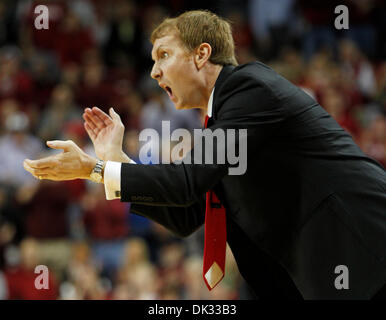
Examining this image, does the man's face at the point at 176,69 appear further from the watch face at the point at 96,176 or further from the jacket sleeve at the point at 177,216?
the watch face at the point at 96,176

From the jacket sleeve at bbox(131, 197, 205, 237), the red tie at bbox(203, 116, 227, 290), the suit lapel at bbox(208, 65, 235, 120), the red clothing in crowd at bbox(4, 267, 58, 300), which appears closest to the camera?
the suit lapel at bbox(208, 65, 235, 120)

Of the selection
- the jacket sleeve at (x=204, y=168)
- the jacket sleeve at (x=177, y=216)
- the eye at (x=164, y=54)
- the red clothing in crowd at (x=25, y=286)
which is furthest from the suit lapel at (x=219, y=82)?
the red clothing in crowd at (x=25, y=286)

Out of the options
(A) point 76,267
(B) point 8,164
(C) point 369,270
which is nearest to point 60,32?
(B) point 8,164

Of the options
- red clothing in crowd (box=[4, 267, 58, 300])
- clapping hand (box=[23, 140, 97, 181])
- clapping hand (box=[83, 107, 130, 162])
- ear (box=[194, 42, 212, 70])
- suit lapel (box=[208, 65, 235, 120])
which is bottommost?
red clothing in crowd (box=[4, 267, 58, 300])

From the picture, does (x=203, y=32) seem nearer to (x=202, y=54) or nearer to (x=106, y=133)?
(x=202, y=54)

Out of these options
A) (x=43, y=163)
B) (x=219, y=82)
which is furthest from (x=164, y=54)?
(x=43, y=163)

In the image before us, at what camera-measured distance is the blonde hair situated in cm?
308

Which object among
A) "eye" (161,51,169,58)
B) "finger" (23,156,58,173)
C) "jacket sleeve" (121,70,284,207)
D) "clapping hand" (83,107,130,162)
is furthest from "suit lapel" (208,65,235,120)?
"finger" (23,156,58,173)

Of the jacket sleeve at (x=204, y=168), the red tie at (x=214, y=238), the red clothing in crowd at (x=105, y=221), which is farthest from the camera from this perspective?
the red clothing in crowd at (x=105, y=221)

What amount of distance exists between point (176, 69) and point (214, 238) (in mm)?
802

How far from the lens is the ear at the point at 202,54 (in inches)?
121

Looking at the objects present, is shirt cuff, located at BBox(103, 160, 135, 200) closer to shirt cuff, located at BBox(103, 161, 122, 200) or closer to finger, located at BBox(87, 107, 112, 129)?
shirt cuff, located at BBox(103, 161, 122, 200)

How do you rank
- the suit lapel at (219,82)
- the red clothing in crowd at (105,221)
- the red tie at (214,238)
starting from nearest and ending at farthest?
the suit lapel at (219,82) → the red tie at (214,238) → the red clothing in crowd at (105,221)

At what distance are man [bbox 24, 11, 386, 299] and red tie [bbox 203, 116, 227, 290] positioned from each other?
43 millimetres
